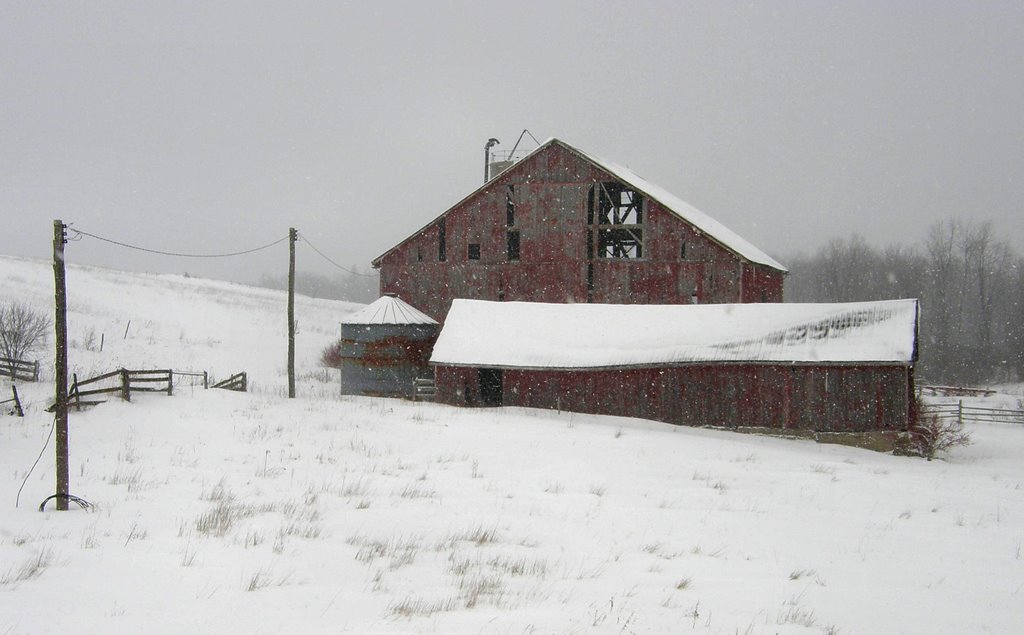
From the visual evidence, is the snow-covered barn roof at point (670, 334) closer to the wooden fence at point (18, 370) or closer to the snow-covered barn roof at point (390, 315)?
the snow-covered barn roof at point (390, 315)

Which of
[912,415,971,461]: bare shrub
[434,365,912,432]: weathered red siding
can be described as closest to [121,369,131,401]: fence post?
[434,365,912,432]: weathered red siding

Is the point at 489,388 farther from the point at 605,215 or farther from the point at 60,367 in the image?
the point at 60,367

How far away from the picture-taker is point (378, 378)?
29.2 metres

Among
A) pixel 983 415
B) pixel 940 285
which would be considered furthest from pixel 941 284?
pixel 983 415

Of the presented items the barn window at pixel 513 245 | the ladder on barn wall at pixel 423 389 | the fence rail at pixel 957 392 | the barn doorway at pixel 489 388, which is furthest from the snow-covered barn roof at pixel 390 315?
the fence rail at pixel 957 392

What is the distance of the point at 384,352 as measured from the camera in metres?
29.2

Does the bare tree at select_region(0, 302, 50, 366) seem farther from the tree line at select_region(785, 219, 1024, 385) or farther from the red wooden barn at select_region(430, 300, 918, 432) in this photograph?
the tree line at select_region(785, 219, 1024, 385)

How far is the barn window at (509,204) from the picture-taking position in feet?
97.1

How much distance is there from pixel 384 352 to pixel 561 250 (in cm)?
818

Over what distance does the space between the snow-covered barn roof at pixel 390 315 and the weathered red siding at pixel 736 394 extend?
6.08 meters

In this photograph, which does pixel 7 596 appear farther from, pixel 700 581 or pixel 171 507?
pixel 700 581

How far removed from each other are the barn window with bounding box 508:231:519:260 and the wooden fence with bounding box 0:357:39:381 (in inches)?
684

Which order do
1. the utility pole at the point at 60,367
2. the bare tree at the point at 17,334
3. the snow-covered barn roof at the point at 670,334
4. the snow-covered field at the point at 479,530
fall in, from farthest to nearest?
the bare tree at the point at 17,334, the snow-covered barn roof at the point at 670,334, the utility pole at the point at 60,367, the snow-covered field at the point at 479,530

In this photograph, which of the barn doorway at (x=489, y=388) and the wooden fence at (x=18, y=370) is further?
the barn doorway at (x=489, y=388)
